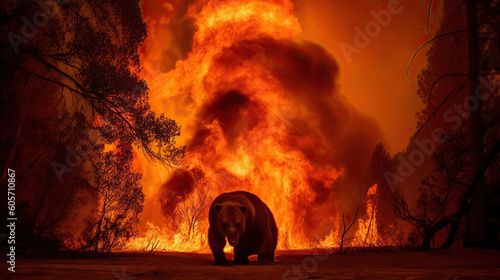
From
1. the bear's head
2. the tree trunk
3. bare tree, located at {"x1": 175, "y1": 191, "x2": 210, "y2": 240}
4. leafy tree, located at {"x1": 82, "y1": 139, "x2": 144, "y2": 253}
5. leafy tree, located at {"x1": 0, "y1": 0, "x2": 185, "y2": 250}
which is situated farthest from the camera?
bare tree, located at {"x1": 175, "y1": 191, "x2": 210, "y2": 240}

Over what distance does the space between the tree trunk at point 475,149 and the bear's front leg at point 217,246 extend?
5721mm

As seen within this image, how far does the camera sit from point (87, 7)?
29.0 ft

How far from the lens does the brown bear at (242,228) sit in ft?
22.0

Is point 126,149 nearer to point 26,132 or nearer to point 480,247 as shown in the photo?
point 26,132

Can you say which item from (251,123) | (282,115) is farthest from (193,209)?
(282,115)

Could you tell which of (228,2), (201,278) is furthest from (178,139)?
(201,278)

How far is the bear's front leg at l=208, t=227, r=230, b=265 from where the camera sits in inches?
279

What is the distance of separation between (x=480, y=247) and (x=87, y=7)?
1102 centimetres

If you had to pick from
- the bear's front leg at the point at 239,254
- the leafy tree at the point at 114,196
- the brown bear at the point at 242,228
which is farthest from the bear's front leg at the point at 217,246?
the leafy tree at the point at 114,196

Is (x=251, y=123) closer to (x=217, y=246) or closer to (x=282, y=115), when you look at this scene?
(x=282, y=115)

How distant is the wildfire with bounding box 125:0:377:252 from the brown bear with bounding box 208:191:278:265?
913 cm

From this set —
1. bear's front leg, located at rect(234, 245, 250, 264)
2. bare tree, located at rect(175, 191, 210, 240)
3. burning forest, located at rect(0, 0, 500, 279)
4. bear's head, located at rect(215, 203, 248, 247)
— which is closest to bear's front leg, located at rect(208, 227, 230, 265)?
bear's front leg, located at rect(234, 245, 250, 264)

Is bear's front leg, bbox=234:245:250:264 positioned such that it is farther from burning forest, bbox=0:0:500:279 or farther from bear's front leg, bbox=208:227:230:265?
burning forest, bbox=0:0:500:279

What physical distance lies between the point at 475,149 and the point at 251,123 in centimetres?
1127
